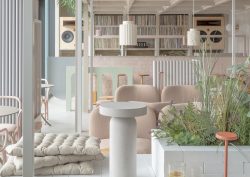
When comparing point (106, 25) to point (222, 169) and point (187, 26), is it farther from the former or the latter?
point (222, 169)

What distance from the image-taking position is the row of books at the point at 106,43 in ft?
42.6

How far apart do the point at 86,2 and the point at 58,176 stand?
745cm

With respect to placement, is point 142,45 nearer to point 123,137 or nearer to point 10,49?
point 10,49

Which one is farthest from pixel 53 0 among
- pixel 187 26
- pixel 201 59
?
pixel 201 59

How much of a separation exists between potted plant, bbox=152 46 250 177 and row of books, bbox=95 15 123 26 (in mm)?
11237

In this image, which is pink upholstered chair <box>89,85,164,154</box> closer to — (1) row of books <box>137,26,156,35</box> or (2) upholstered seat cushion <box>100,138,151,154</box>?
(2) upholstered seat cushion <box>100,138,151,154</box>

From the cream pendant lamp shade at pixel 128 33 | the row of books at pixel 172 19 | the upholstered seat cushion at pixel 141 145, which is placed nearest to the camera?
the upholstered seat cushion at pixel 141 145

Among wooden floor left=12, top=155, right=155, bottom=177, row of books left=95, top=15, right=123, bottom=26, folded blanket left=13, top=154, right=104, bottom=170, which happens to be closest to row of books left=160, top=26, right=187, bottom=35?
row of books left=95, top=15, right=123, bottom=26

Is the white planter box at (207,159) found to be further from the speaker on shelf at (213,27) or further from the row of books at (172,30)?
the speaker on shelf at (213,27)

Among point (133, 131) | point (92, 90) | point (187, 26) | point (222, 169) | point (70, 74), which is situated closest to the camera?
point (133, 131)

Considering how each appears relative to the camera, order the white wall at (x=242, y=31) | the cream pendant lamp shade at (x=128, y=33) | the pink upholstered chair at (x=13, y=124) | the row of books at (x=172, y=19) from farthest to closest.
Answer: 1. the row of books at (x=172, y=19)
2. the white wall at (x=242, y=31)
3. the cream pendant lamp shade at (x=128, y=33)
4. the pink upholstered chair at (x=13, y=124)

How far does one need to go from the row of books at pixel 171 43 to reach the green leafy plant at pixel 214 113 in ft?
36.7

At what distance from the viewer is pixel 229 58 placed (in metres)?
9.92

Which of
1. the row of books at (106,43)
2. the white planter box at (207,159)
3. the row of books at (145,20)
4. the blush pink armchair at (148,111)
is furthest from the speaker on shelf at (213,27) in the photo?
the white planter box at (207,159)
